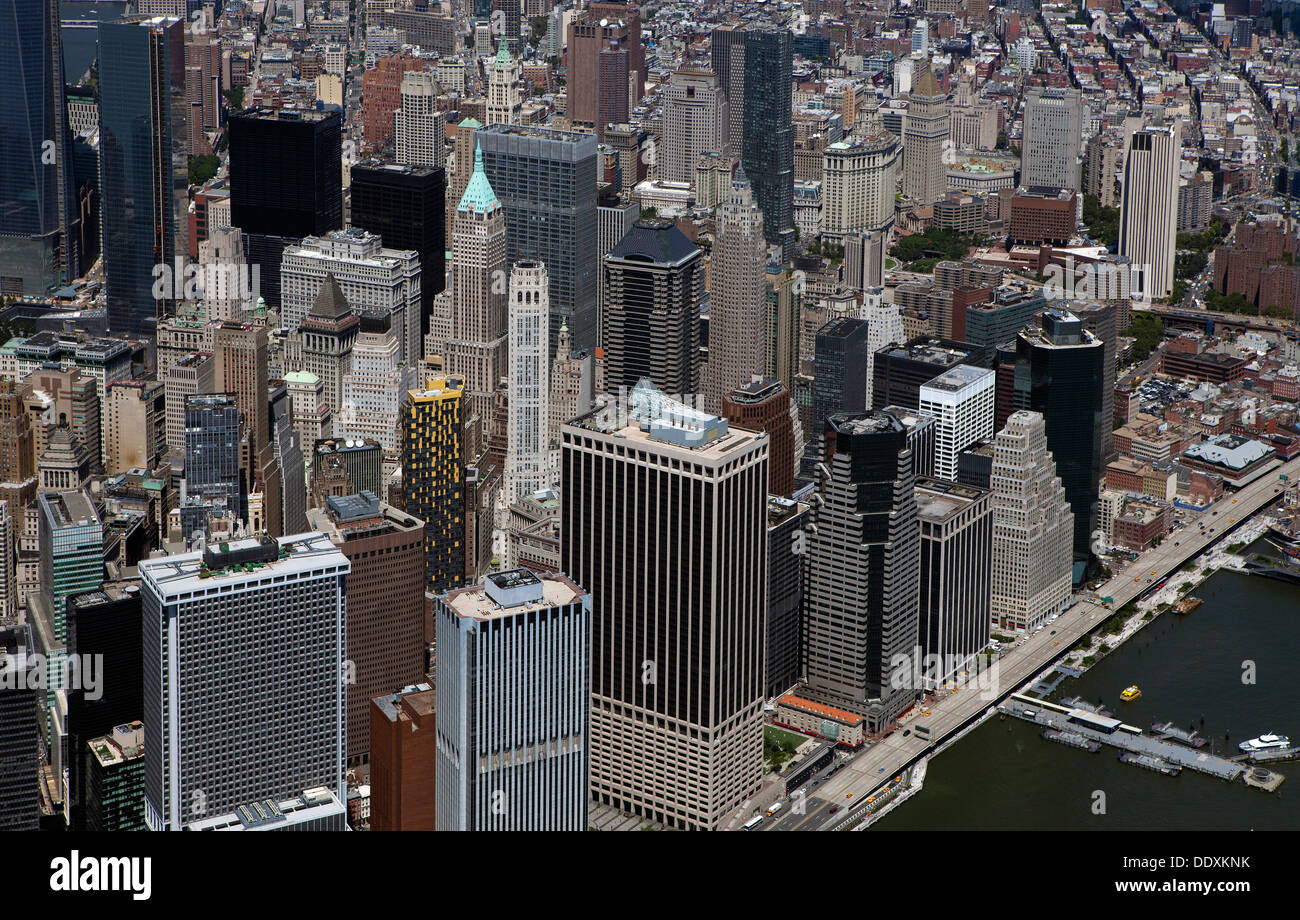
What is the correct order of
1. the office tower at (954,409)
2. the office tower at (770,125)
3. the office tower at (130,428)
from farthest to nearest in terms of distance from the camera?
the office tower at (770,125) → the office tower at (130,428) → the office tower at (954,409)

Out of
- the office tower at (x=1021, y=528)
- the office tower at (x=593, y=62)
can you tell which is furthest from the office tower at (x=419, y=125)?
the office tower at (x=1021, y=528)

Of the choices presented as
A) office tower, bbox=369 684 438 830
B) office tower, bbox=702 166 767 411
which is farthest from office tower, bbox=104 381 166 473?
office tower, bbox=369 684 438 830

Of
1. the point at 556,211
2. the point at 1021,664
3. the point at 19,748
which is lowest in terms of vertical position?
the point at 1021,664

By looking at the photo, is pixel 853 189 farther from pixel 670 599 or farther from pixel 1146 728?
pixel 670 599

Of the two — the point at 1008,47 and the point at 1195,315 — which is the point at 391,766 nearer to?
the point at 1195,315

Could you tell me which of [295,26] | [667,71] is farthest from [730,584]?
[295,26]

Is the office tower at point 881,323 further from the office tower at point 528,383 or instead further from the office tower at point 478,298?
the office tower at point 478,298

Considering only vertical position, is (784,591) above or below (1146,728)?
above

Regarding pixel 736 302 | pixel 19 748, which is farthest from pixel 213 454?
pixel 736 302
